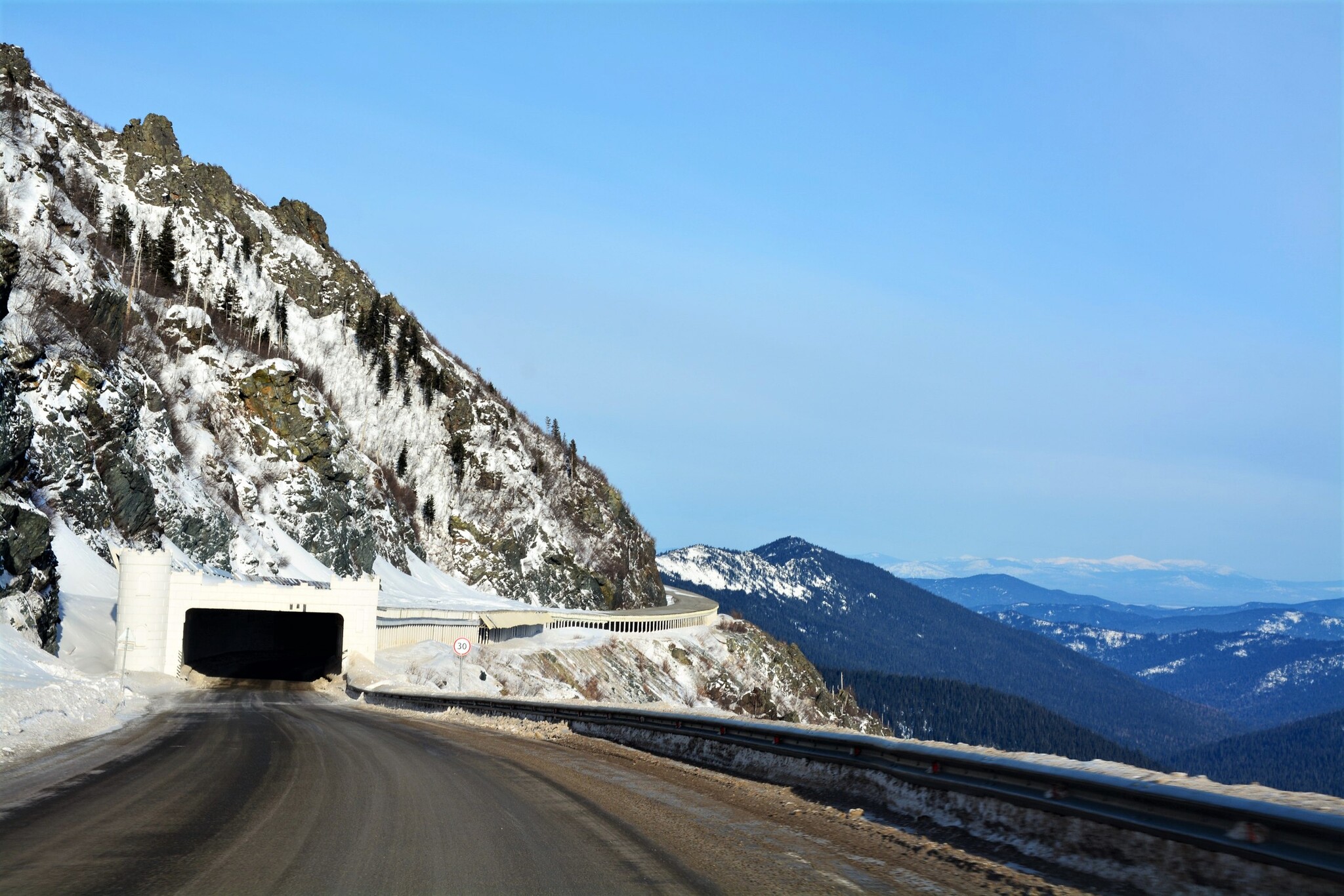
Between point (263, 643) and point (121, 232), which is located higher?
point (121, 232)

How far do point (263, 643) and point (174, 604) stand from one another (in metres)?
26.9

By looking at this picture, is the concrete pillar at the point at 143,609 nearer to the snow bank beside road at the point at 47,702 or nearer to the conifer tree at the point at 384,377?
the snow bank beside road at the point at 47,702

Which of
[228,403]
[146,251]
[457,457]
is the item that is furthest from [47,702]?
[457,457]

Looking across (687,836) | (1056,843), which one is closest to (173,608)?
(687,836)

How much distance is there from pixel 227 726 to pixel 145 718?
332 centimetres

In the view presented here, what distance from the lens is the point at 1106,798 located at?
10.2m

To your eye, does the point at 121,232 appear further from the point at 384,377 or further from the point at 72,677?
the point at 72,677

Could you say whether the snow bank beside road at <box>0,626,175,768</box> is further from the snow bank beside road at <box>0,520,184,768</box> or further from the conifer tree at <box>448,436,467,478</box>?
the conifer tree at <box>448,436,467,478</box>

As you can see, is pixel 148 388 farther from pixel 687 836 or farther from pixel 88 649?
pixel 687 836

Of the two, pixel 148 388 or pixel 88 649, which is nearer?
pixel 88 649

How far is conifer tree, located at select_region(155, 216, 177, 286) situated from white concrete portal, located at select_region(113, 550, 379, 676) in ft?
166

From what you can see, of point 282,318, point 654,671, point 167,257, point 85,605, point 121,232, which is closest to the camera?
point 85,605

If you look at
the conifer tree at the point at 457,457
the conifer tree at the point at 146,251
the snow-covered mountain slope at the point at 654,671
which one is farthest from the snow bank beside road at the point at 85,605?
the conifer tree at the point at 457,457

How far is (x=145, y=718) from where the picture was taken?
27.9 metres
